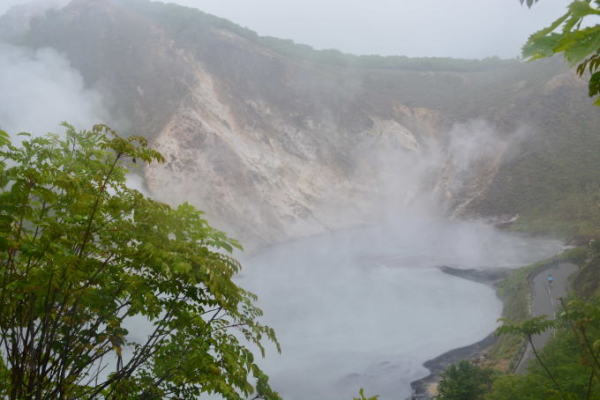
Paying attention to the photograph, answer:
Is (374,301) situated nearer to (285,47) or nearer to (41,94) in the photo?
(41,94)

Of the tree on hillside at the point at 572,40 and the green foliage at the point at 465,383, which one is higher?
the tree on hillside at the point at 572,40

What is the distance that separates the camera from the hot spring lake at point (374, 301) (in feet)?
57.6

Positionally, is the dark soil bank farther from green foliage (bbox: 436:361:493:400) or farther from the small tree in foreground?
the small tree in foreground

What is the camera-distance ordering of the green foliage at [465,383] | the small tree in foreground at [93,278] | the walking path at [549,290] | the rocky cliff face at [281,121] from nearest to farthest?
the small tree in foreground at [93,278], the green foliage at [465,383], the walking path at [549,290], the rocky cliff face at [281,121]

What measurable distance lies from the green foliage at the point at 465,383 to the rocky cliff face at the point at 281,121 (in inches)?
977

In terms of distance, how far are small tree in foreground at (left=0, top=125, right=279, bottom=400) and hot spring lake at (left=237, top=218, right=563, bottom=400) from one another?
1345cm

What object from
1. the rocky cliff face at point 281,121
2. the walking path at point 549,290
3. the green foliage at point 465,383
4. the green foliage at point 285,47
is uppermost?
the green foliage at point 285,47

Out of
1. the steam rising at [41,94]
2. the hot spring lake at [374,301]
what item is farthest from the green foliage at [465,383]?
the steam rising at [41,94]

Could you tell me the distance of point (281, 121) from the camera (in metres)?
46.2

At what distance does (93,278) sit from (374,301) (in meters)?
23.7

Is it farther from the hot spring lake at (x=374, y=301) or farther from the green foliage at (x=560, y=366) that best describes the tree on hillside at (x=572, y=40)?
the hot spring lake at (x=374, y=301)

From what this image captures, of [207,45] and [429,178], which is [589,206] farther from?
[207,45]

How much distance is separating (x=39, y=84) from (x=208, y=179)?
18.7 meters

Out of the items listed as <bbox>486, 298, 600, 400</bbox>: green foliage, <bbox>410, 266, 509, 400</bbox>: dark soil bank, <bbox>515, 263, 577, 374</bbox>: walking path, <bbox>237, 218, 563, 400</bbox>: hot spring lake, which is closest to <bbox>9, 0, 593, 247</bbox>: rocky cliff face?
<bbox>237, 218, 563, 400</bbox>: hot spring lake
